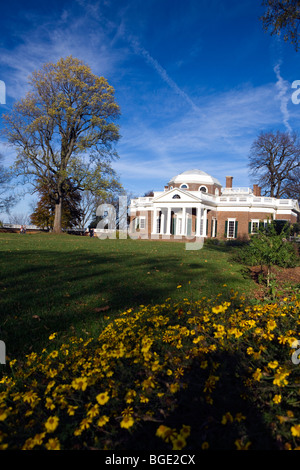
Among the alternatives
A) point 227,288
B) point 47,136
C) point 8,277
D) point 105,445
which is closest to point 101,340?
point 105,445

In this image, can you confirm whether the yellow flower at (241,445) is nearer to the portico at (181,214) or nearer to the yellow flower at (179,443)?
the yellow flower at (179,443)

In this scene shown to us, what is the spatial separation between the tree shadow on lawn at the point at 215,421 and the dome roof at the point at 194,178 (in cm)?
4185

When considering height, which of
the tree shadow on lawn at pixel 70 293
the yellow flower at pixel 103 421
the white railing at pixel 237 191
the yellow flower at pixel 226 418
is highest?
the white railing at pixel 237 191

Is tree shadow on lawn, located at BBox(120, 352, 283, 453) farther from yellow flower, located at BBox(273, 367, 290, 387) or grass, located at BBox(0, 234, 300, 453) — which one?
yellow flower, located at BBox(273, 367, 290, 387)

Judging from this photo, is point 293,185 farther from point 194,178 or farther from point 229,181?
point 194,178

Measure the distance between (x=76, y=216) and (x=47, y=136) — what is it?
1748cm

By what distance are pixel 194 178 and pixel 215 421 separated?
42.9 m

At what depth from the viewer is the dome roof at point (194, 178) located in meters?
43.0

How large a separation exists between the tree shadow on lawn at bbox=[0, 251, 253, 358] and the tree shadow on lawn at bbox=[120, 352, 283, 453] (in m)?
2.32

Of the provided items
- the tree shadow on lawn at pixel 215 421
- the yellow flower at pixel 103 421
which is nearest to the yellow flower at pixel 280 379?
the tree shadow on lawn at pixel 215 421

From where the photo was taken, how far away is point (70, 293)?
5902mm

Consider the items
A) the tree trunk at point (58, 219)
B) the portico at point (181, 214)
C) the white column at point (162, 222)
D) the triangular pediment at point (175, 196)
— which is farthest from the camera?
the white column at point (162, 222)
